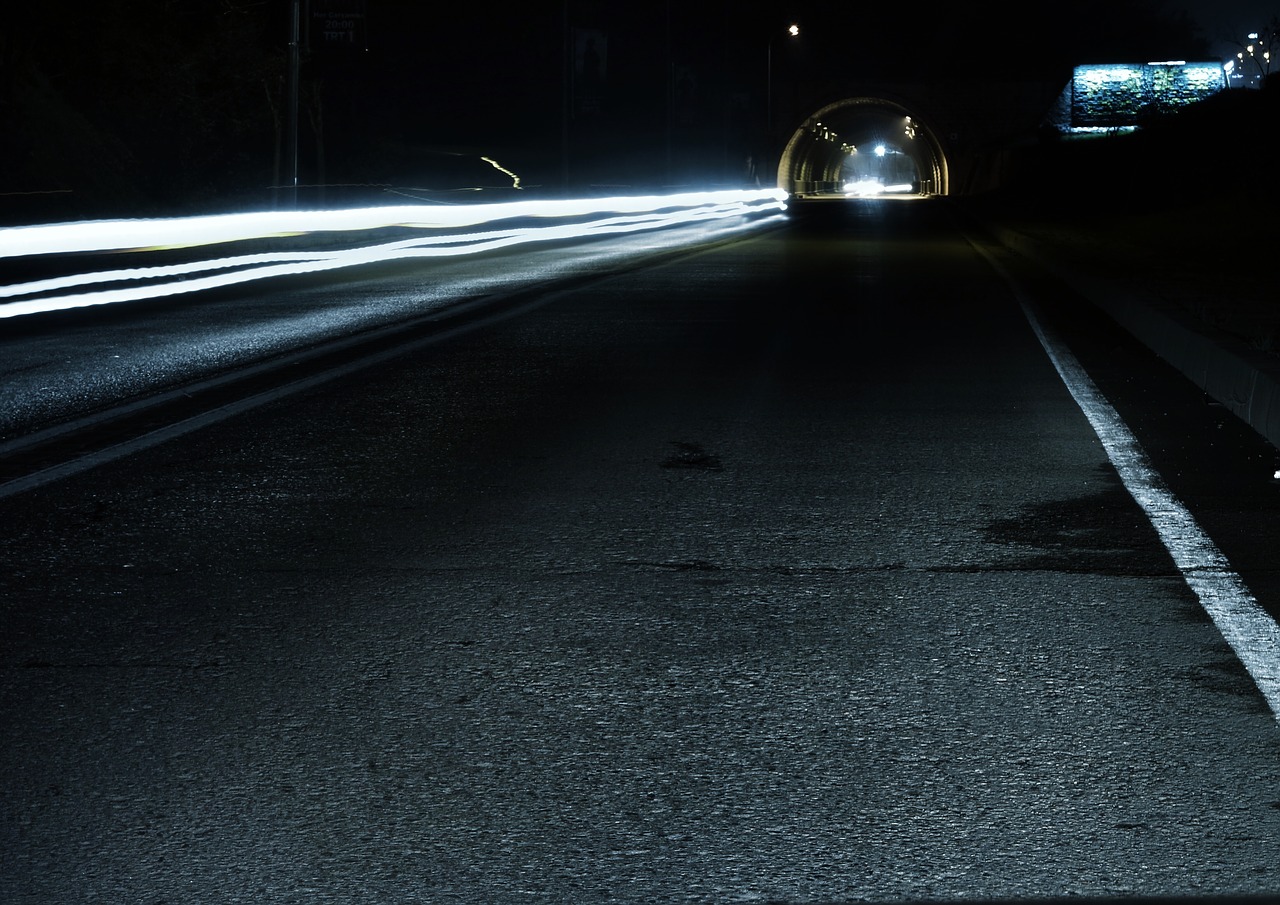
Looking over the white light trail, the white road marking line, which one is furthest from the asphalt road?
the white light trail

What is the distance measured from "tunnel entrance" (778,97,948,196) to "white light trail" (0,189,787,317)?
2254 inches

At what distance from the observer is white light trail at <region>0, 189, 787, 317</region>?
21.5 metres

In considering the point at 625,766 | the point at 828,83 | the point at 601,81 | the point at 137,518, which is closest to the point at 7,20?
the point at 601,81

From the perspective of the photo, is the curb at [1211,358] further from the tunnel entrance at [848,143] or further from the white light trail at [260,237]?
the tunnel entrance at [848,143]

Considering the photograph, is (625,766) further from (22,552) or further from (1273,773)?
(22,552)

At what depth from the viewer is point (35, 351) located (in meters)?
15.2

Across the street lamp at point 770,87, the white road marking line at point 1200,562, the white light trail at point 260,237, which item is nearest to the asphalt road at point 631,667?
the white road marking line at point 1200,562

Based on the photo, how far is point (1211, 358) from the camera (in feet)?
40.5

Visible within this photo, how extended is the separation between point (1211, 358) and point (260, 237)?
68.3 ft

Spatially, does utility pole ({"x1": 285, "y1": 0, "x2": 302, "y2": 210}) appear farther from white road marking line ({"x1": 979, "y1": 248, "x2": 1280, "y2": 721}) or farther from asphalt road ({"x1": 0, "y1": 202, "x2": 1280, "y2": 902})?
white road marking line ({"x1": 979, "y1": 248, "x2": 1280, "y2": 721})

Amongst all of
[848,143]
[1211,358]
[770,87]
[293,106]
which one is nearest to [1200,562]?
[1211,358]

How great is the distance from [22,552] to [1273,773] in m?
4.85

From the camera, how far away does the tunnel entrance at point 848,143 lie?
109m

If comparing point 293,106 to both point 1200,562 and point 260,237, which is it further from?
point 1200,562
